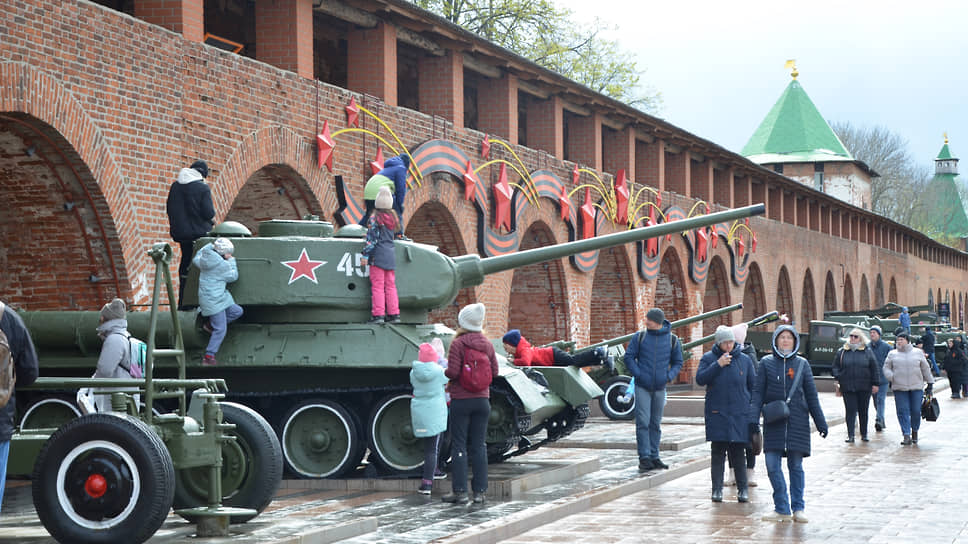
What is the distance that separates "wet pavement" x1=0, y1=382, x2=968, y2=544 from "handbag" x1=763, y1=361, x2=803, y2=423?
2.43 ft

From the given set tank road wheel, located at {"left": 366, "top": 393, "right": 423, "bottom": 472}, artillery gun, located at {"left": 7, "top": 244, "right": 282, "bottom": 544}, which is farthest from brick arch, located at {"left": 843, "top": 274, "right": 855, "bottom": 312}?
artillery gun, located at {"left": 7, "top": 244, "right": 282, "bottom": 544}

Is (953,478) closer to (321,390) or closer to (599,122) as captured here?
(321,390)

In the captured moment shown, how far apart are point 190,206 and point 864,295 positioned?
45.3 meters

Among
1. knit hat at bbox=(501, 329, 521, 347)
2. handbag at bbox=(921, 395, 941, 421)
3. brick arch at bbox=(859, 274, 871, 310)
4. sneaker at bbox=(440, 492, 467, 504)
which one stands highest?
brick arch at bbox=(859, 274, 871, 310)

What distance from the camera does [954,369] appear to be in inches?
1062

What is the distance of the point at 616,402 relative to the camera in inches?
730

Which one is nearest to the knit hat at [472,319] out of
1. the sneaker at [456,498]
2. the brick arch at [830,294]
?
the sneaker at [456,498]

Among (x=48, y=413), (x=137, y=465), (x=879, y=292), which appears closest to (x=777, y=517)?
(x=137, y=465)

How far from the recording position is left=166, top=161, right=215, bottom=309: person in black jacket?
10852 millimetres

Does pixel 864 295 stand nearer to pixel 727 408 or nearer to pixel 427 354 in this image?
pixel 727 408

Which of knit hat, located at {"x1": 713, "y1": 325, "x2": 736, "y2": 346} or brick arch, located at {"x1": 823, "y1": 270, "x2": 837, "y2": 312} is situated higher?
brick arch, located at {"x1": 823, "y1": 270, "x2": 837, "y2": 312}

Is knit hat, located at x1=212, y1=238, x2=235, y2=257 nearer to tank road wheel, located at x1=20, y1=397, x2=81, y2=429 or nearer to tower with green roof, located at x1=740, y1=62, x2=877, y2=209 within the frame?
tank road wheel, located at x1=20, y1=397, x2=81, y2=429

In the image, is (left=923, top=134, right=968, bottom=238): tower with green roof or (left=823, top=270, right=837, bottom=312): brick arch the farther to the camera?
(left=923, top=134, right=968, bottom=238): tower with green roof

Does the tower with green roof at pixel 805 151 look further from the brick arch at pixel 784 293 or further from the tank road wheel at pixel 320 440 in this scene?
the tank road wheel at pixel 320 440
